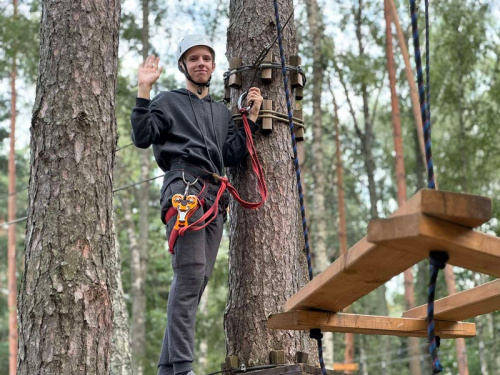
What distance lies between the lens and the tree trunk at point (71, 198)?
319cm

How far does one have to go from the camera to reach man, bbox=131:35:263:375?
3352mm

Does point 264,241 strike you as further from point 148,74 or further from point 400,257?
point 400,257

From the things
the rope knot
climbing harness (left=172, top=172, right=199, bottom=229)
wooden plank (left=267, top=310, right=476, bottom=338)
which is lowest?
wooden plank (left=267, top=310, right=476, bottom=338)

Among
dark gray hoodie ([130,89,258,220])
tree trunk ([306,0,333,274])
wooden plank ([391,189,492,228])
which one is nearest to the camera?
wooden plank ([391,189,492,228])

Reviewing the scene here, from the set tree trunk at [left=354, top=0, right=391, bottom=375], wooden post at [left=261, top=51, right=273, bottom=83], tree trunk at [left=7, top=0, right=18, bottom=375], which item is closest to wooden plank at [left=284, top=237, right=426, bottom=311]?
wooden post at [left=261, top=51, right=273, bottom=83]

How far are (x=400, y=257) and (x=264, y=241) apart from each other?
174 centimetres

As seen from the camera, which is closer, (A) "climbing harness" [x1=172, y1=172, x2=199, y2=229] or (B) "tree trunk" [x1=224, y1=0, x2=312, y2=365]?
(A) "climbing harness" [x1=172, y1=172, x2=199, y2=229]

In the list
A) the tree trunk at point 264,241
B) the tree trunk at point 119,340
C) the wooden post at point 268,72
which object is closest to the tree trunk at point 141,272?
the tree trunk at point 119,340

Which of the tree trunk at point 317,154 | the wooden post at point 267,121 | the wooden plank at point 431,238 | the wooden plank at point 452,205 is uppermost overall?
the tree trunk at point 317,154

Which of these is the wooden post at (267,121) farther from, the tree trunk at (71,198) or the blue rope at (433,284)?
the blue rope at (433,284)

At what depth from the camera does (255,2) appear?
4059 mm

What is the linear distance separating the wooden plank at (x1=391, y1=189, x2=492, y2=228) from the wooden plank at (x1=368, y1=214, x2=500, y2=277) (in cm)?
2

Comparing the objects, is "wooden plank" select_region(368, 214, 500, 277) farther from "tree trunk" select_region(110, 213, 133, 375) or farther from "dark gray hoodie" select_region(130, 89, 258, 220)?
"tree trunk" select_region(110, 213, 133, 375)

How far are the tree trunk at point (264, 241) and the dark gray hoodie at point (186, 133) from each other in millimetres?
138
